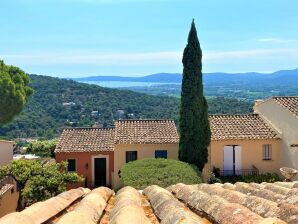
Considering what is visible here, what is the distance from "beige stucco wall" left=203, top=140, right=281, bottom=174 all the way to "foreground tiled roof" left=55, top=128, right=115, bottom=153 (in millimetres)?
7823

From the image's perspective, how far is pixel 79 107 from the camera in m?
88.9

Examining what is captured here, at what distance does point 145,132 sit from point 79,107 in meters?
58.5

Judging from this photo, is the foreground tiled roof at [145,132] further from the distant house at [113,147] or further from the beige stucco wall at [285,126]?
the beige stucco wall at [285,126]

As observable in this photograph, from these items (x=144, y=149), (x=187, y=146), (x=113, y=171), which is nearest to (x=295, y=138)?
(x=187, y=146)

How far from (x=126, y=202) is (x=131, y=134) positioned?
24.6m

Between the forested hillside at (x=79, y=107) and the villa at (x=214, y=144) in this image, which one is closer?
the villa at (x=214, y=144)

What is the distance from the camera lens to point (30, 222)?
17.0 ft

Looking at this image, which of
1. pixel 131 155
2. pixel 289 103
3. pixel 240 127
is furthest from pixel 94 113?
pixel 289 103

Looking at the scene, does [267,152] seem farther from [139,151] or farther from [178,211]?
[178,211]

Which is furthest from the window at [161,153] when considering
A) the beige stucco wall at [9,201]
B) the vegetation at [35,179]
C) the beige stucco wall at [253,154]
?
the beige stucco wall at [9,201]

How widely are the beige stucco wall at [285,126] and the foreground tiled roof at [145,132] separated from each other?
21.0 feet

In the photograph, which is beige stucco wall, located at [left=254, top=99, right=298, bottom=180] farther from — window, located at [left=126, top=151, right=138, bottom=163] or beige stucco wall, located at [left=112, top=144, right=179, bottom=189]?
window, located at [left=126, top=151, right=138, bottom=163]

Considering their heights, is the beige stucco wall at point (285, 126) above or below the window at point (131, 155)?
above

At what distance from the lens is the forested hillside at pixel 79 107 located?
7225 centimetres
